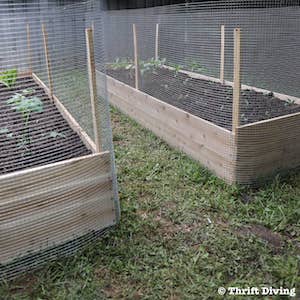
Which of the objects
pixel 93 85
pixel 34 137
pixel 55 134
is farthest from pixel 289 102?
pixel 34 137

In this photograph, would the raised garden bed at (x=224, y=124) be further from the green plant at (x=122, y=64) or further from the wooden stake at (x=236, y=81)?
the green plant at (x=122, y=64)

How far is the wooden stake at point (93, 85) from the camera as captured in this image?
1773mm

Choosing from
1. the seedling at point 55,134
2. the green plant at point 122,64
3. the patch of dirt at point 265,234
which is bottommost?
the patch of dirt at point 265,234

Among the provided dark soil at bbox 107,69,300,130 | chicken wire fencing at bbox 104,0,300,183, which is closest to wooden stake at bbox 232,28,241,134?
chicken wire fencing at bbox 104,0,300,183

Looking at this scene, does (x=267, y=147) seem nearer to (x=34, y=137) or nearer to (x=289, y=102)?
(x=289, y=102)

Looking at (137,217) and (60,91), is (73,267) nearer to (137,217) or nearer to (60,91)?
(137,217)

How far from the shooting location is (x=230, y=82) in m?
2.94

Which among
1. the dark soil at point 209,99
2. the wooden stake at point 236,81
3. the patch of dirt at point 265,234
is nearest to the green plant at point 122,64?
the dark soil at point 209,99

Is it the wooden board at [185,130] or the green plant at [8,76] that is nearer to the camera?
the green plant at [8,76]

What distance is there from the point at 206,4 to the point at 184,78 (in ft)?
2.49

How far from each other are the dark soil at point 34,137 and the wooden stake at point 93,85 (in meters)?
0.16

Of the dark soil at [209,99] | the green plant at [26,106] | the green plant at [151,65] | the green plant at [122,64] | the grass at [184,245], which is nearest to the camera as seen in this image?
the grass at [184,245]

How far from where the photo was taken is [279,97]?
2.88m

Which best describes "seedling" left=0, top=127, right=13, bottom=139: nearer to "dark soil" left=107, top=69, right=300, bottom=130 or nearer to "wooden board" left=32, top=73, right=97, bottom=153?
"wooden board" left=32, top=73, right=97, bottom=153
